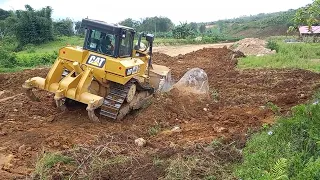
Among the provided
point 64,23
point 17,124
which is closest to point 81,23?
point 17,124

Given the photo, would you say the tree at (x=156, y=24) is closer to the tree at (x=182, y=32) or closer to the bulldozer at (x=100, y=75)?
the tree at (x=182, y=32)

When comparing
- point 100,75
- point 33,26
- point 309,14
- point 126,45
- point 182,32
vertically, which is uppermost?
point 309,14

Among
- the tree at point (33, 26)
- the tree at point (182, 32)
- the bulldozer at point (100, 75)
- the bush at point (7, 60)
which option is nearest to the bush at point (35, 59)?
the bush at point (7, 60)

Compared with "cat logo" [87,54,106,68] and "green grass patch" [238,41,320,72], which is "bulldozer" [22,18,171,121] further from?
"green grass patch" [238,41,320,72]

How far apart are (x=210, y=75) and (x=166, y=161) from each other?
477 inches

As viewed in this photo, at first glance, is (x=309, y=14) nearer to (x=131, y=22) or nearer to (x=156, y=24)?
(x=131, y=22)

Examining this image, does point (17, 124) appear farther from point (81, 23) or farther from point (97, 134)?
point (81, 23)

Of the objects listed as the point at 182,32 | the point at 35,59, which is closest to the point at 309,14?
the point at 35,59

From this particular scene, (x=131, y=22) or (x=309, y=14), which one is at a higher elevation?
(x=309, y=14)

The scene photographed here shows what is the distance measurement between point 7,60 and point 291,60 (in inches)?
544

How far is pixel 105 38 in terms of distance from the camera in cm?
1065

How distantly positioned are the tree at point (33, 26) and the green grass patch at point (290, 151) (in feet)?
100.0

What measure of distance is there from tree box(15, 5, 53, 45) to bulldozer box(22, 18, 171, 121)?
84.0 feet

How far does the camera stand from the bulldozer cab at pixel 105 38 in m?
10.5
